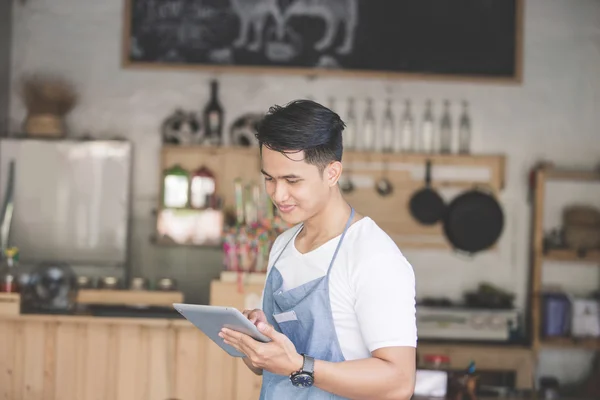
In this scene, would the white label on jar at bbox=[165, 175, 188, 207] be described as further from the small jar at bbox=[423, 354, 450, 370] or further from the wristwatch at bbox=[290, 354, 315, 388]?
the wristwatch at bbox=[290, 354, 315, 388]

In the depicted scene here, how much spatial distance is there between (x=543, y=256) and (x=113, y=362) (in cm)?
294

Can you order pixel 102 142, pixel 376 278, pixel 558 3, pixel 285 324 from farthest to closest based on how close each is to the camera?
pixel 558 3
pixel 102 142
pixel 285 324
pixel 376 278

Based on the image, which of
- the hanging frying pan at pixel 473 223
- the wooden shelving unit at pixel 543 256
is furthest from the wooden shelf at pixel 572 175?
the hanging frying pan at pixel 473 223

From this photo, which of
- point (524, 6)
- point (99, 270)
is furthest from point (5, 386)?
point (524, 6)

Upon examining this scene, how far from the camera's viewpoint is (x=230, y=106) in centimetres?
600

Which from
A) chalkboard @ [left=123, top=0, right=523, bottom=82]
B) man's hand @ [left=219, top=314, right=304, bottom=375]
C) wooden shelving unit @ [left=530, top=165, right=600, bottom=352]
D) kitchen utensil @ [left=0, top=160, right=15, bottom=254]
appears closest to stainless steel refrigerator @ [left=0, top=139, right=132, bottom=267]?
kitchen utensil @ [left=0, top=160, right=15, bottom=254]

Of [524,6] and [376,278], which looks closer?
[376,278]

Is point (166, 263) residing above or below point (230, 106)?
below

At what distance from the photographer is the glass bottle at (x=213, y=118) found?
5875 mm

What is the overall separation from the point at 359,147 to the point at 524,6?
1.47 meters

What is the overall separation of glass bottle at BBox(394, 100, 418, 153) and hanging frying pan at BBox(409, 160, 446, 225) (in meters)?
0.20

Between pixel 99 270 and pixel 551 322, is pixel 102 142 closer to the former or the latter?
pixel 99 270

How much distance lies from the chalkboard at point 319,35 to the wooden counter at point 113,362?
7.33 feet

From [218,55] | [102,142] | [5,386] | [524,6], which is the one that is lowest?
[5,386]
